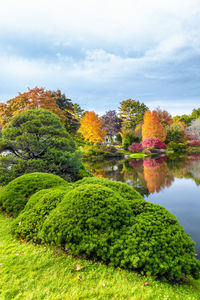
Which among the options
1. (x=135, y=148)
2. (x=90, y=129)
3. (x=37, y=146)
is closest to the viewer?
(x=37, y=146)

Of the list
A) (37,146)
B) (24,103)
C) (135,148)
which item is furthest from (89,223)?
(135,148)

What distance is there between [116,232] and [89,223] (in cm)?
45

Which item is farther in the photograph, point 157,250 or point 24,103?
point 24,103

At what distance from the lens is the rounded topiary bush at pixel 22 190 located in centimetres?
456

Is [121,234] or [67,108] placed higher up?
[67,108]

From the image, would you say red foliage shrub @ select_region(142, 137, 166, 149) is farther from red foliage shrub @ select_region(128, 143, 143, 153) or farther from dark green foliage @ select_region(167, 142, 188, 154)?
dark green foliage @ select_region(167, 142, 188, 154)

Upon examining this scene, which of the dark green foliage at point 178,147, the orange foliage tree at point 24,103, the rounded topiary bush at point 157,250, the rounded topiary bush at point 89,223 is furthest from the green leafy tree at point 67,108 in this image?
the dark green foliage at point 178,147

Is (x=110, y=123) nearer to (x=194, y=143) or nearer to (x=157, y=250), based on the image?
(x=194, y=143)

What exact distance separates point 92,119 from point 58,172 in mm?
23847

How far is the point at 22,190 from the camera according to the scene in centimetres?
478

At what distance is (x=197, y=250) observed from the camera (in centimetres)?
393

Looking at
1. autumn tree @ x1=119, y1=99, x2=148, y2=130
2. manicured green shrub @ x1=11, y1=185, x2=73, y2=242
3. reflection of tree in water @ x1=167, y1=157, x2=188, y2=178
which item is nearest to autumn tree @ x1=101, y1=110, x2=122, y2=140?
autumn tree @ x1=119, y1=99, x2=148, y2=130

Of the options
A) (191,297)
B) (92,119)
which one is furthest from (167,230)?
(92,119)

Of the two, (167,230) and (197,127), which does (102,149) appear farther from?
(167,230)
